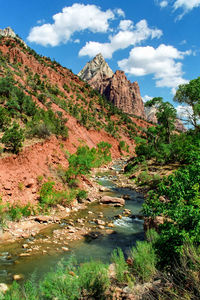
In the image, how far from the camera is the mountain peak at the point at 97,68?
159 metres

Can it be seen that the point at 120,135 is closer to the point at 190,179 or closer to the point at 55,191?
the point at 55,191

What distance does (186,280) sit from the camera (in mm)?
4391

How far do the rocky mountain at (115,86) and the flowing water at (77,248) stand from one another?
12633 centimetres

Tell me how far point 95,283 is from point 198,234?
3050mm

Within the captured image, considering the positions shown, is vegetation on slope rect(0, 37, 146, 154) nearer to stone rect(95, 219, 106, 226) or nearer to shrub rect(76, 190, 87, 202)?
shrub rect(76, 190, 87, 202)

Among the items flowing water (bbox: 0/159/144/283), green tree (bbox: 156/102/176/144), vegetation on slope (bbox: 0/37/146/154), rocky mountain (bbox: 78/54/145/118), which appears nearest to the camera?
flowing water (bbox: 0/159/144/283)

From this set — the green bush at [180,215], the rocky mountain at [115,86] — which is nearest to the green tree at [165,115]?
the green bush at [180,215]

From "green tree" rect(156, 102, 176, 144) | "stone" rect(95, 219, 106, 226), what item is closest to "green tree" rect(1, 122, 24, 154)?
"stone" rect(95, 219, 106, 226)

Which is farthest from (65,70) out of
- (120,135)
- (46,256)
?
(46,256)

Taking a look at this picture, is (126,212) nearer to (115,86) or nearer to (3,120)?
(3,120)

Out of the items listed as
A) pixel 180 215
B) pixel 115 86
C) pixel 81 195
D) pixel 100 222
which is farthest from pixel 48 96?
pixel 115 86

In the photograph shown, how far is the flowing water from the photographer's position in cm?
752

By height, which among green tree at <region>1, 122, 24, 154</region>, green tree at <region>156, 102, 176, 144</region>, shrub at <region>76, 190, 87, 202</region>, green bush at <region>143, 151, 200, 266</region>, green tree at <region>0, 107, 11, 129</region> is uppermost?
green tree at <region>156, 102, 176, 144</region>

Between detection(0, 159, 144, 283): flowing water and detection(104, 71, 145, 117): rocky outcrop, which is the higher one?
detection(104, 71, 145, 117): rocky outcrop
